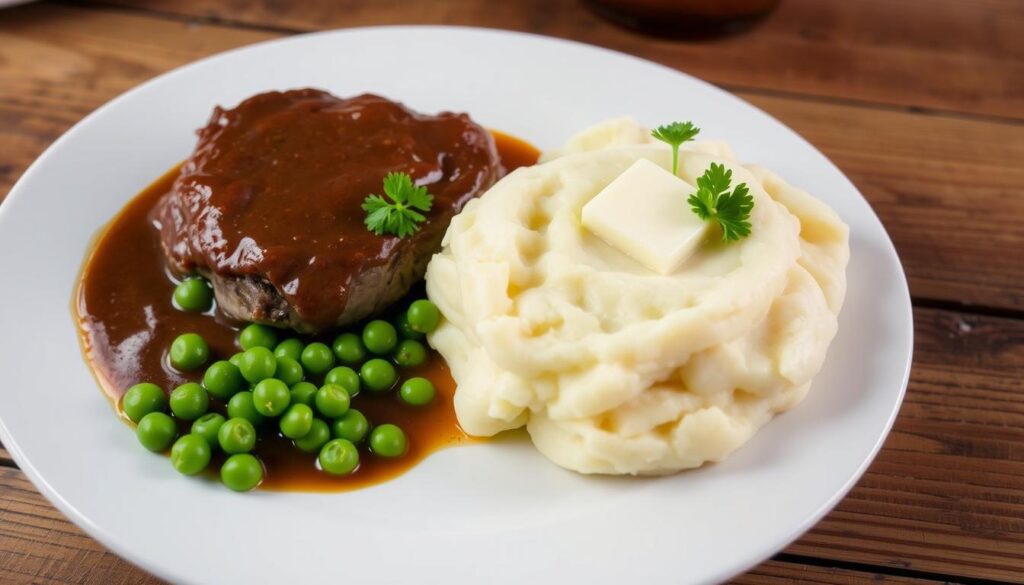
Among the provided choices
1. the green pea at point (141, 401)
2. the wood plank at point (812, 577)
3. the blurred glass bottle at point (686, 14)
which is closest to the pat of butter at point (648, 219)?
the wood plank at point (812, 577)

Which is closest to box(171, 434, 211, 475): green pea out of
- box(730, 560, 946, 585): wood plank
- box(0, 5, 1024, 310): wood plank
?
box(730, 560, 946, 585): wood plank

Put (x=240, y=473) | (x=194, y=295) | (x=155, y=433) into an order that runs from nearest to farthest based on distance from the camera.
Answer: (x=240, y=473) → (x=155, y=433) → (x=194, y=295)

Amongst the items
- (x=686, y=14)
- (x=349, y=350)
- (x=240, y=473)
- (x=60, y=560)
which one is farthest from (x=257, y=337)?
(x=686, y=14)

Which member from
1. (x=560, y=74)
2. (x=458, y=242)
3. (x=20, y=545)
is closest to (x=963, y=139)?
(x=560, y=74)

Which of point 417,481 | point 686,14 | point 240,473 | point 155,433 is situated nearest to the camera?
point 240,473

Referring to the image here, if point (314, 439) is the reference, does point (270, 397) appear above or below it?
above

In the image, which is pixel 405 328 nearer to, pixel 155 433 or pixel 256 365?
pixel 256 365

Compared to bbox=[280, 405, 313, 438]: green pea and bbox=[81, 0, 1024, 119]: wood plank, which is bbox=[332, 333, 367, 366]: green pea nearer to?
bbox=[280, 405, 313, 438]: green pea
